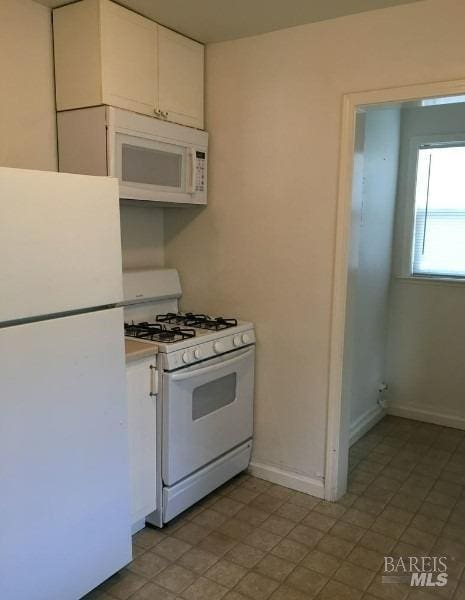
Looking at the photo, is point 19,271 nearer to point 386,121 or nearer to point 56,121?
point 56,121

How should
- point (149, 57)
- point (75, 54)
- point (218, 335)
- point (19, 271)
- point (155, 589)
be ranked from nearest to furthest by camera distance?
1. point (19, 271)
2. point (155, 589)
3. point (75, 54)
4. point (149, 57)
5. point (218, 335)

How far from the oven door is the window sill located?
1576mm

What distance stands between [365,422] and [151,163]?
2.32 metres

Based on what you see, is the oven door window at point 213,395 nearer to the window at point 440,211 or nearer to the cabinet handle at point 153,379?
the cabinet handle at point 153,379

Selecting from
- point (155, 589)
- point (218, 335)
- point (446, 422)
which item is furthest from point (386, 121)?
point (155, 589)

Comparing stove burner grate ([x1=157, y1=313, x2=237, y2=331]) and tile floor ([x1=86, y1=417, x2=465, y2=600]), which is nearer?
tile floor ([x1=86, y1=417, x2=465, y2=600])

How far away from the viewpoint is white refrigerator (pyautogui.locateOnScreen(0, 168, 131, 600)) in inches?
63.5

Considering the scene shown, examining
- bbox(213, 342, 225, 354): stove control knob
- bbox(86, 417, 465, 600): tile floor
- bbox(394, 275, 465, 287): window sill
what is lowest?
bbox(86, 417, 465, 600): tile floor

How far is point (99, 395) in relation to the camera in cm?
192

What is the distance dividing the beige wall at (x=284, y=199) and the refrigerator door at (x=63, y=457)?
108 cm

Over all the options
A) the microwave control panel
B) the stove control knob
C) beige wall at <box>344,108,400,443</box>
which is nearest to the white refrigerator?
the stove control knob

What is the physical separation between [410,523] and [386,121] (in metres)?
2.47

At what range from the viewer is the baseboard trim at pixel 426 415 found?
3.77m

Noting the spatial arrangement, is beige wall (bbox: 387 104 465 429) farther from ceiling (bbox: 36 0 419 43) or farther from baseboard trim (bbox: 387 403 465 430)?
ceiling (bbox: 36 0 419 43)
